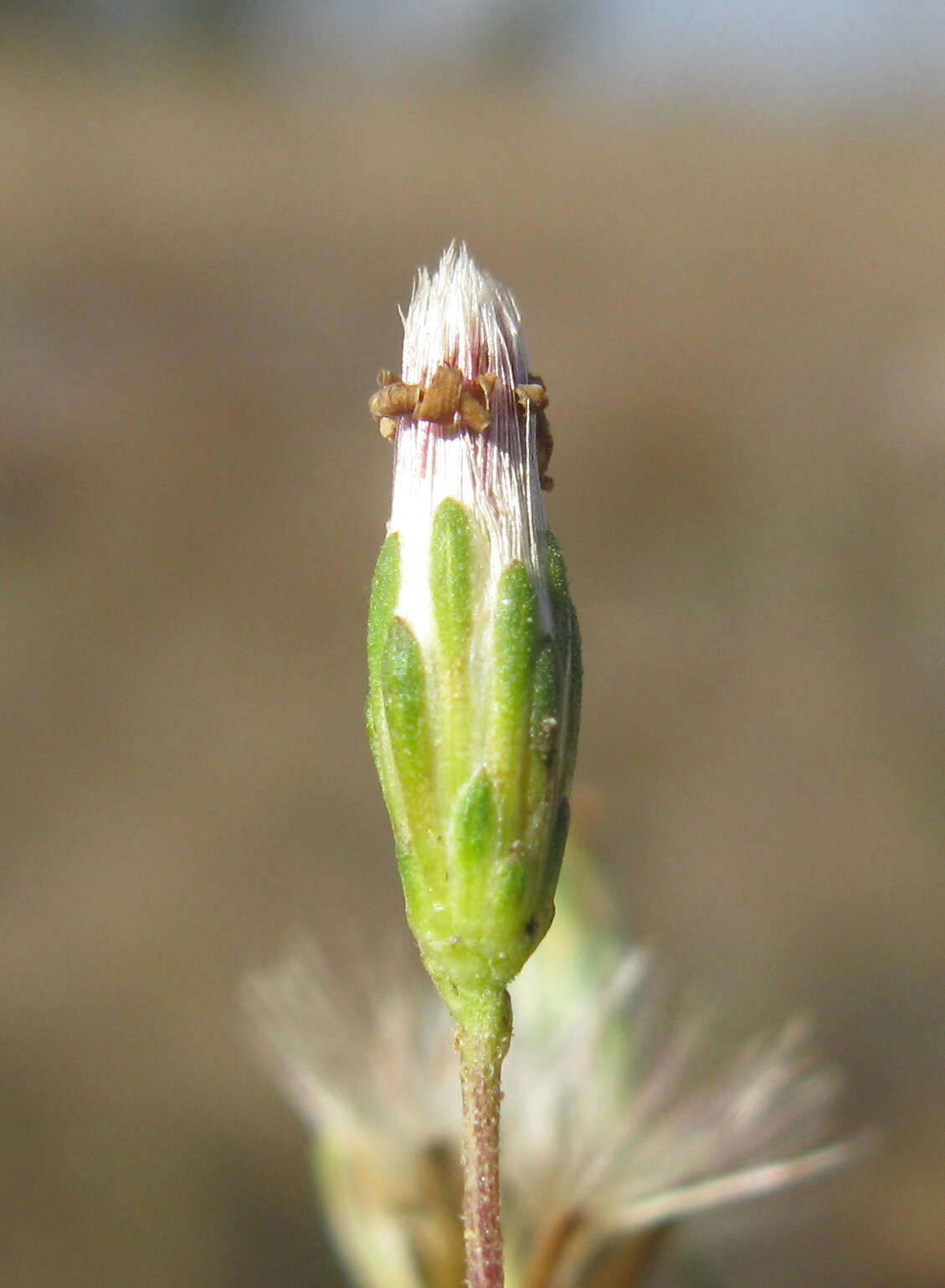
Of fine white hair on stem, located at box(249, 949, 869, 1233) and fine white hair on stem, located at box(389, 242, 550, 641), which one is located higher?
fine white hair on stem, located at box(389, 242, 550, 641)

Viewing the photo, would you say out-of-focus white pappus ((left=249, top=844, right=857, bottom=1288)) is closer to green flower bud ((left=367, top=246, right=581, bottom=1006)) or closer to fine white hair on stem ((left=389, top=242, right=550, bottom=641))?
green flower bud ((left=367, top=246, right=581, bottom=1006))

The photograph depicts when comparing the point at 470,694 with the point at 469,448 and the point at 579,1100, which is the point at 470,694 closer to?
the point at 469,448

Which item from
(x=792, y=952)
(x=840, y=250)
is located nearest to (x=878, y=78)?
(x=840, y=250)

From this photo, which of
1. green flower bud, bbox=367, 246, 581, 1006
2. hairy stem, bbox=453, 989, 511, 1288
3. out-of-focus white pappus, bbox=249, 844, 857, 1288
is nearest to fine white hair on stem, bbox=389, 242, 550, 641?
green flower bud, bbox=367, 246, 581, 1006

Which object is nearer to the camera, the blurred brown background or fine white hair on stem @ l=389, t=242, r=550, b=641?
fine white hair on stem @ l=389, t=242, r=550, b=641

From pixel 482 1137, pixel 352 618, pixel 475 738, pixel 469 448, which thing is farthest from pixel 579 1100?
pixel 352 618

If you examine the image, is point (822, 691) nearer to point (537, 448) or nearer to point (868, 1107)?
point (868, 1107)

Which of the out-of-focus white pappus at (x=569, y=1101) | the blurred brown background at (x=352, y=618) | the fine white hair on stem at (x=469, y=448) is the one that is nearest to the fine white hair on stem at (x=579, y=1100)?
the out-of-focus white pappus at (x=569, y=1101)

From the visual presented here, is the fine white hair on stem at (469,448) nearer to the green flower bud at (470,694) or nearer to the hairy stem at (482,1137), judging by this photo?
the green flower bud at (470,694)
